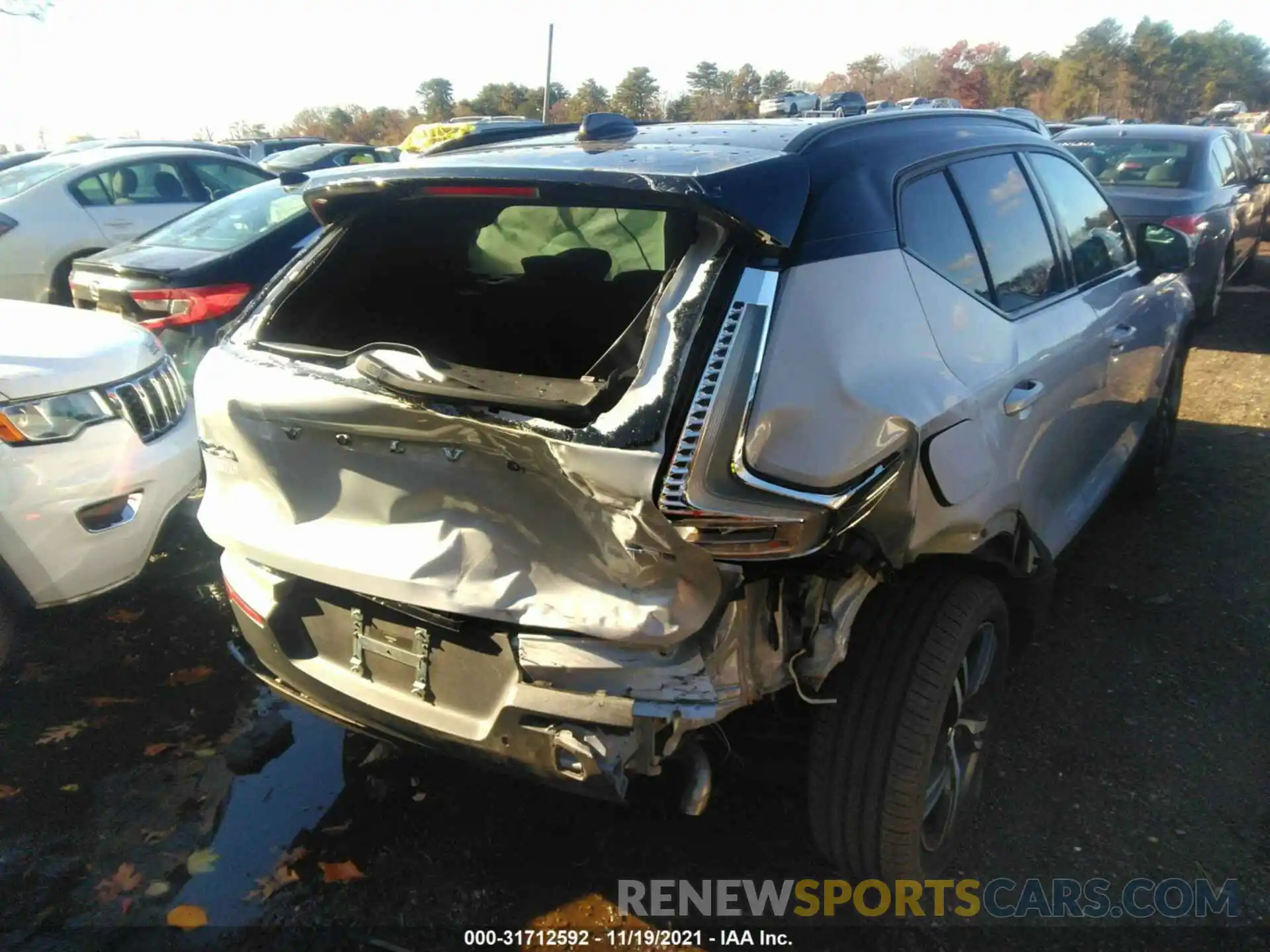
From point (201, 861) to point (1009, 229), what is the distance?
3.03 m

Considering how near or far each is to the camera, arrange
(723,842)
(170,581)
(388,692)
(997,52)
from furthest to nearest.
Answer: (997,52)
(170,581)
(723,842)
(388,692)

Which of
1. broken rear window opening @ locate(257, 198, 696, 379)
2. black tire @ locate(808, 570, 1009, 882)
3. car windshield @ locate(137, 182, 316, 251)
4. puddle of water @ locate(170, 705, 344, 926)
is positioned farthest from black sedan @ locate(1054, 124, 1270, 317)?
puddle of water @ locate(170, 705, 344, 926)

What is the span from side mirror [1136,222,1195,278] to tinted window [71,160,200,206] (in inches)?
321

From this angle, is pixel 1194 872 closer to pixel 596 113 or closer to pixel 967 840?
pixel 967 840

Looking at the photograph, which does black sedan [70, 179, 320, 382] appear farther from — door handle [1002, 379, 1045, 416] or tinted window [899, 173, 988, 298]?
door handle [1002, 379, 1045, 416]

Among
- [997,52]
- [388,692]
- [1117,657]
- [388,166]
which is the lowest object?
[997,52]

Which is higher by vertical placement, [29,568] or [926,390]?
[926,390]

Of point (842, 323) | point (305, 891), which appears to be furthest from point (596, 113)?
point (305, 891)

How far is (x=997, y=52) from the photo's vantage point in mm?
56969

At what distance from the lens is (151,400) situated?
143 inches

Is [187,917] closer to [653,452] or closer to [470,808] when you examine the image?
[470,808]

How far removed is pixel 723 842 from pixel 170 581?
2.83m

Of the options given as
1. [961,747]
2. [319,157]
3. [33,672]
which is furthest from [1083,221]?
[319,157]

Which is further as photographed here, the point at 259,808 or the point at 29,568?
the point at 29,568
